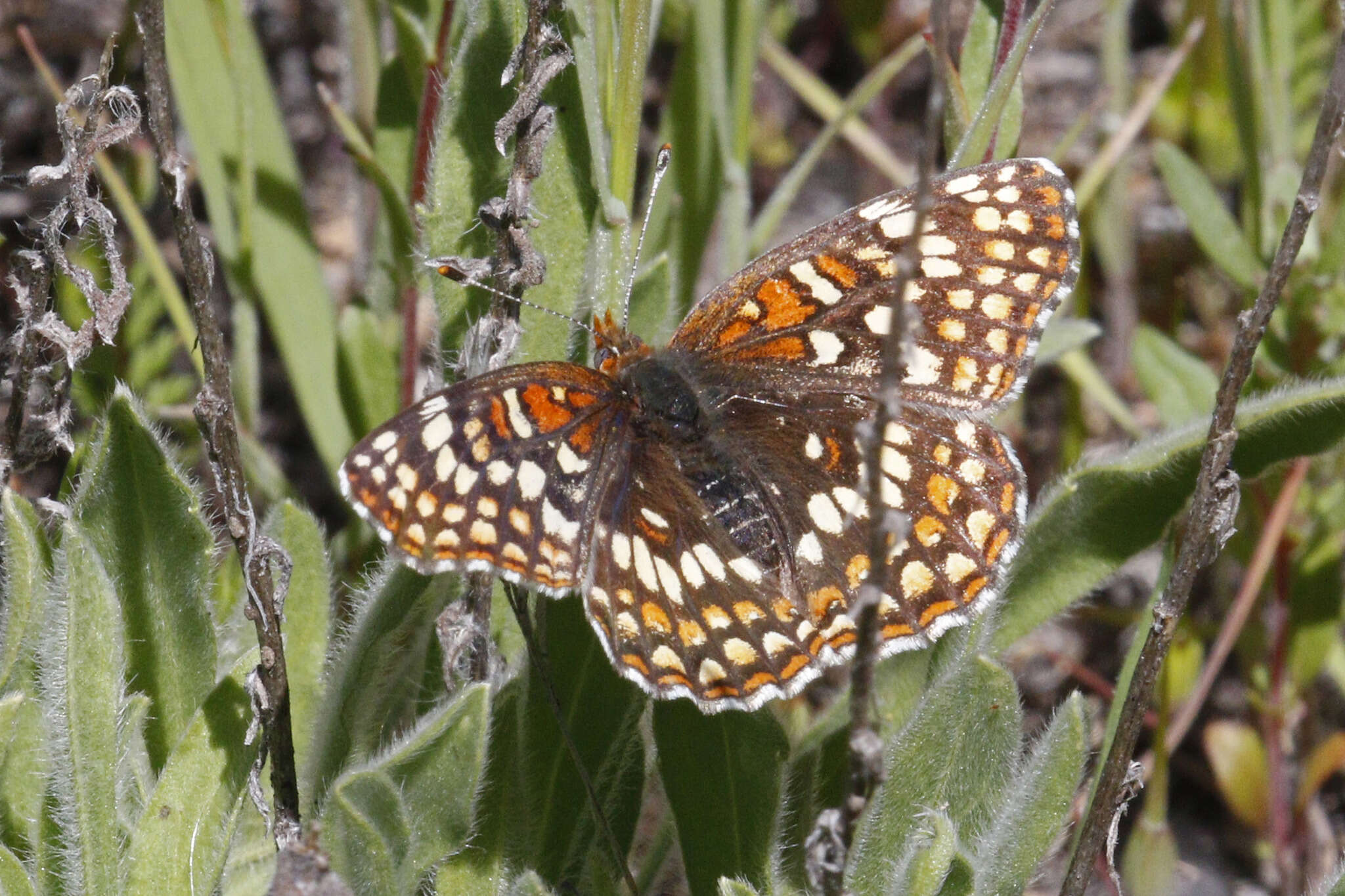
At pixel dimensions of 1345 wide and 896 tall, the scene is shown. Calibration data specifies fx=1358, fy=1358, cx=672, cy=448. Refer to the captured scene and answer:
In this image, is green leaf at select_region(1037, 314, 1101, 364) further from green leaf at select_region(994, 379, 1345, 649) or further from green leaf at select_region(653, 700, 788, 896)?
green leaf at select_region(653, 700, 788, 896)

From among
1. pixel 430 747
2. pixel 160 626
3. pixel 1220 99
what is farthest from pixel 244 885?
pixel 1220 99

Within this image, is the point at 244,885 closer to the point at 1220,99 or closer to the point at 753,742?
the point at 753,742

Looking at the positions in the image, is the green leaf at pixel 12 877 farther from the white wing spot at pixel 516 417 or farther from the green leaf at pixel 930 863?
the green leaf at pixel 930 863

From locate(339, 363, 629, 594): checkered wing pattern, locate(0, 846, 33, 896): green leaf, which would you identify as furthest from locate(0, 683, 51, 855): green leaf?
locate(339, 363, 629, 594): checkered wing pattern

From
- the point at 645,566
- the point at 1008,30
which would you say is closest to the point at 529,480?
the point at 645,566

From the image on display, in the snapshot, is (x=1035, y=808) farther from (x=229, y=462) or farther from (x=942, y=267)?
(x=229, y=462)

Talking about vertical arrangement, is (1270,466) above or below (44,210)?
below

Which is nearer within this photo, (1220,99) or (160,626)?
(160,626)
